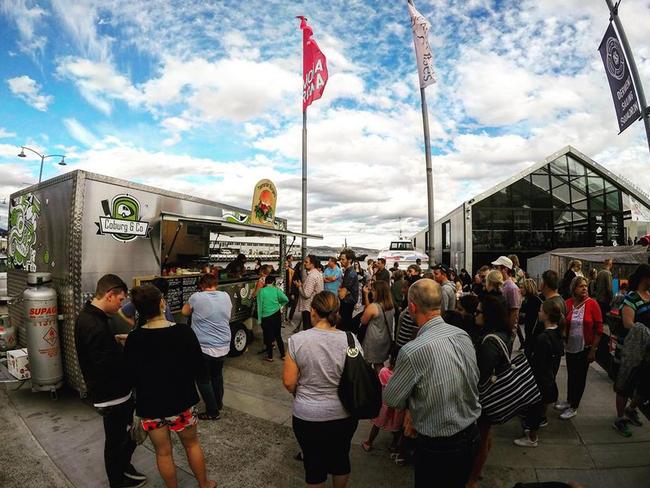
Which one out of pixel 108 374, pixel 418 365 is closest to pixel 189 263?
pixel 108 374

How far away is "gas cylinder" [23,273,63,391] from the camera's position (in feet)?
14.0

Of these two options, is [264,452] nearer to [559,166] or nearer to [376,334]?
[376,334]

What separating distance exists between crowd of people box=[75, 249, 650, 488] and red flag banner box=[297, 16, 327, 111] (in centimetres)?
643

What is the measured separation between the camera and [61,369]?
452 cm

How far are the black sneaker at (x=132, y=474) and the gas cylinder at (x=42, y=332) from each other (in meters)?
2.09

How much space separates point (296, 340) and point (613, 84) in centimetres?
740

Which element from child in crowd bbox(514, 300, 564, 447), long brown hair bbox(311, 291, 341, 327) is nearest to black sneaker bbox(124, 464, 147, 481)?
long brown hair bbox(311, 291, 341, 327)

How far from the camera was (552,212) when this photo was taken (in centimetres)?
1892

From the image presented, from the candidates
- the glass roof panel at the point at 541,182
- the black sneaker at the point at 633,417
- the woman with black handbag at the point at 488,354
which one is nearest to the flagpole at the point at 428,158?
the black sneaker at the point at 633,417

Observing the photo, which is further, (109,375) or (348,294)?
(348,294)

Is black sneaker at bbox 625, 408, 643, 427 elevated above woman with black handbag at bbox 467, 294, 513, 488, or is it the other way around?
woman with black handbag at bbox 467, 294, 513, 488

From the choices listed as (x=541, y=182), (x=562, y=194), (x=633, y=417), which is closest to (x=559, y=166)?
(x=541, y=182)

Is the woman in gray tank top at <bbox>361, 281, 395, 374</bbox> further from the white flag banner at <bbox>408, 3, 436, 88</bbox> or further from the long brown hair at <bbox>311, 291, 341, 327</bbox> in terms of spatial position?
the white flag banner at <bbox>408, 3, 436, 88</bbox>

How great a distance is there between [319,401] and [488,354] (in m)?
1.29
